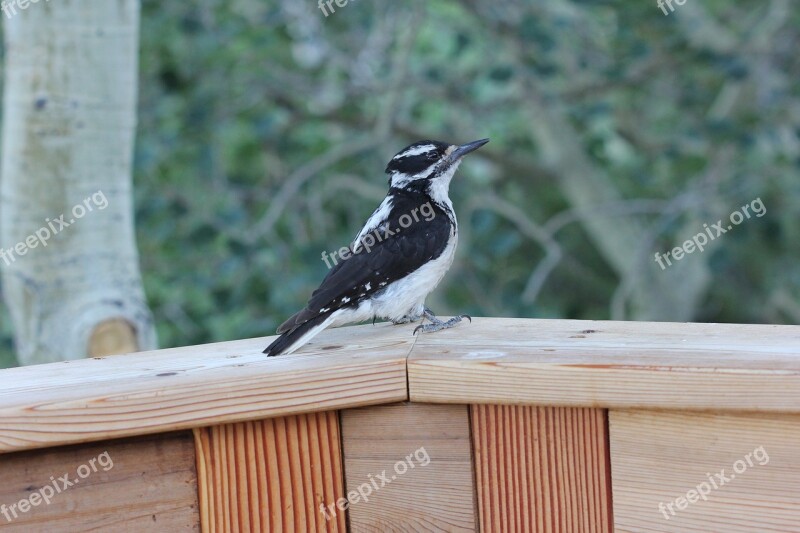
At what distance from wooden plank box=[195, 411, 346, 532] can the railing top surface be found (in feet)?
0.18

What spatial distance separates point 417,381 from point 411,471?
16cm

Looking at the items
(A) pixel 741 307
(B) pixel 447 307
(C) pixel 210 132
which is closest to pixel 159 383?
(C) pixel 210 132

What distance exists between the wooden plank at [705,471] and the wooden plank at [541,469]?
3cm

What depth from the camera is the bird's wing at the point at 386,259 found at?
9.80ft

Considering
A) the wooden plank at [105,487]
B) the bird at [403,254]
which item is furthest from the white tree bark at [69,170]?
the wooden plank at [105,487]

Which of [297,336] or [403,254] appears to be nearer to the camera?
[297,336]

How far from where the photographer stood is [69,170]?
339 centimetres

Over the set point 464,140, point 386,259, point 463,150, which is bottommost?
point 386,259

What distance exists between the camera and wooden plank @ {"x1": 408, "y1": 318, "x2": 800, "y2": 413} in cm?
154

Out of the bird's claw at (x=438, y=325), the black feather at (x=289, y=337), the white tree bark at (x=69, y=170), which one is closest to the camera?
the black feather at (x=289, y=337)

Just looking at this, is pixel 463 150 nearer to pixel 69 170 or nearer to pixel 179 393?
pixel 69 170

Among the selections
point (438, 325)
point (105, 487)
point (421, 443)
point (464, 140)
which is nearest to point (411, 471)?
point (421, 443)

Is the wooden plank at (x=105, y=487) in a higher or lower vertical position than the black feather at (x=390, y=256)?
lower

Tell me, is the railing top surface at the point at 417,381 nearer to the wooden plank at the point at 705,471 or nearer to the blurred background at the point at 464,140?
the wooden plank at the point at 705,471
